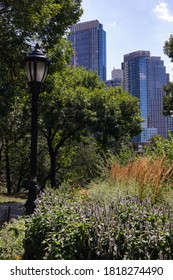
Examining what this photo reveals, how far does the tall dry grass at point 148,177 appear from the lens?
5.11 metres

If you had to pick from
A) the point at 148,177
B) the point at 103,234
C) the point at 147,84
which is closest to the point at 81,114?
the point at 148,177

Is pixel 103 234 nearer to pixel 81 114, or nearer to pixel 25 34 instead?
pixel 25 34

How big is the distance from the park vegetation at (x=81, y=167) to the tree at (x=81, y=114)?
2.2 inches

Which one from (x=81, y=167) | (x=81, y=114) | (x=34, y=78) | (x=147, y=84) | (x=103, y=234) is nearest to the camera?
(x=103, y=234)

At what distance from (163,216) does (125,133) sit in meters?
17.0

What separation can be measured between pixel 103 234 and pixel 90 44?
61.4 meters

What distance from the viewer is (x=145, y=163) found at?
5957 mm

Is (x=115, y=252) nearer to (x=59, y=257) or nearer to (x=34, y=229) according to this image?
(x=59, y=257)

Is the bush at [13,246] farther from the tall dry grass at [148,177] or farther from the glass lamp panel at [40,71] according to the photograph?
the glass lamp panel at [40,71]

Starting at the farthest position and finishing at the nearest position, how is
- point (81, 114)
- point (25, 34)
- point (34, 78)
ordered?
1. point (81, 114)
2. point (25, 34)
3. point (34, 78)

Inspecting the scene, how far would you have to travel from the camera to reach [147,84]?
7431cm

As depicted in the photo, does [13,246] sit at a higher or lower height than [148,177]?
lower

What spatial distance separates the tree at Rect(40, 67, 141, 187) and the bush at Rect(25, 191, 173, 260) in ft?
36.6

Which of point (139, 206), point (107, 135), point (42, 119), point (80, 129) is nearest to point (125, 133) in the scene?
point (107, 135)
